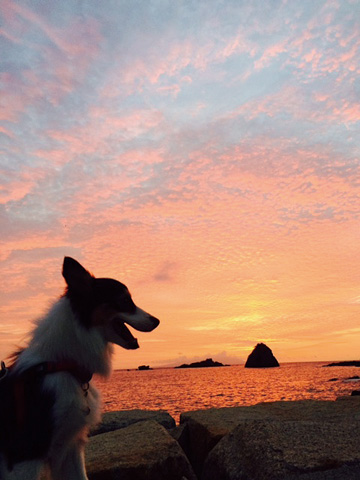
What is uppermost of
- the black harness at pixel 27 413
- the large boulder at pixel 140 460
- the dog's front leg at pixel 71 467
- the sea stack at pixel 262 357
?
the sea stack at pixel 262 357

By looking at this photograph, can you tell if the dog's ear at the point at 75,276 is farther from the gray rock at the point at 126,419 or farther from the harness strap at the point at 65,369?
the gray rock at the point at 126,419

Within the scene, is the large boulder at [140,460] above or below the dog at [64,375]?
below

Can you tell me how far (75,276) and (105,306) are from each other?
46 cm

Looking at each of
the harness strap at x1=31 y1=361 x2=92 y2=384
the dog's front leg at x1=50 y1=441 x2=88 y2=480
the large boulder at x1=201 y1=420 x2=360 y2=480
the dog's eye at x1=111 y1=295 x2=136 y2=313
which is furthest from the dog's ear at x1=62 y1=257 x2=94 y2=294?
the large boulder at x1=201 y1=420 x2=360 y2=480

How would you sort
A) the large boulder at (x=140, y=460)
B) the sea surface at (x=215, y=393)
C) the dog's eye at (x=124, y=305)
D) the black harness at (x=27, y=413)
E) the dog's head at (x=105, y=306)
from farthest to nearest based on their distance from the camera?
1. the sea surface at (x=215, y=393)
2. the large boulder at (x=140, y=460)
3. the dog's eye at (x=124, y=305)
4. the dog's head at (x=105, y=306)
5. the black harness at (x=27, y=413)

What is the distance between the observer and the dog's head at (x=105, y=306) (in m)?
4.41

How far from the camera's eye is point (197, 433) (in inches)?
335

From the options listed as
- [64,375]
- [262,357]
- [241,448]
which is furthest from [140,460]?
[262,357]

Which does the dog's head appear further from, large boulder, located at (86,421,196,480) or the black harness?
large boulder, located at (86,421,196,480)

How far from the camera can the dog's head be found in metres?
4.41

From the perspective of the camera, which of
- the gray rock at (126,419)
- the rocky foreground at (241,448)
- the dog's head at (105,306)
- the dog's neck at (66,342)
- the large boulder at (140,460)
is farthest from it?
the gray rock at (126,419)

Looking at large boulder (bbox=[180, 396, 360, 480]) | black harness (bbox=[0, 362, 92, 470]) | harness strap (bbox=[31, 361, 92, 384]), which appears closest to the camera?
black harness (bbox=[0, 362, 92, 470])

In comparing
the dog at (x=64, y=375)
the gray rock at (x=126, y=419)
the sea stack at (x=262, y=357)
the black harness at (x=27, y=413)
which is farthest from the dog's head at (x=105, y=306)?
the sea stack at (x=262, y=357)

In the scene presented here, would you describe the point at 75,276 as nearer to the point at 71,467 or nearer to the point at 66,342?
the point at 66,342
